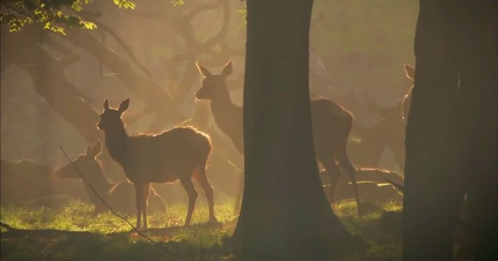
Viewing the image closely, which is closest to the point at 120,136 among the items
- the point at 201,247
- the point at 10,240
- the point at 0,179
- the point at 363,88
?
the point at 10,240

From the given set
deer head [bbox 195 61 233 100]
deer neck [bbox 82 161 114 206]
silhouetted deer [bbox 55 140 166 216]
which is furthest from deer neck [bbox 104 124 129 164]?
deer neck [bbox 82 161 114 206]

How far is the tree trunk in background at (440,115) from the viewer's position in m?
9.02

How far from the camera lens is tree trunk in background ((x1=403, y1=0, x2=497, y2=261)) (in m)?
9.02

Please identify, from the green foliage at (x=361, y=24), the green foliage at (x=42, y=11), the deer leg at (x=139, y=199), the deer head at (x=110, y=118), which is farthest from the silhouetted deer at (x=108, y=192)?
the green foliage at (x=361, y=24)

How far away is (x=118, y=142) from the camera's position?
17281 mm

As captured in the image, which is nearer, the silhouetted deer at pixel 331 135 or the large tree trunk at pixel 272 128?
the large tree trunk at pixel 272 128

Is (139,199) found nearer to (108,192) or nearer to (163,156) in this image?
(163,156)

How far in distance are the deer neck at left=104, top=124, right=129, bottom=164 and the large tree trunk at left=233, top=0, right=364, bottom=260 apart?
6.03 m

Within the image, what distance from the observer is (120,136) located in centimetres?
1733

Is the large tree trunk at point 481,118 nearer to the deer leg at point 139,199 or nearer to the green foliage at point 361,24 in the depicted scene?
the deer leg at point 139,199

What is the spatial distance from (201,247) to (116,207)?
869 centimetres

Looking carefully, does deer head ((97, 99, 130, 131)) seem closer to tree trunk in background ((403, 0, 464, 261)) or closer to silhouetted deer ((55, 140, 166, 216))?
silhouetted deer ((55, 140, 166, 216))

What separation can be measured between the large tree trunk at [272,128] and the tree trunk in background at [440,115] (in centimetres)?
212

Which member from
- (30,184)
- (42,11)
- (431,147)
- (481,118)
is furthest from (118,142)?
(30,184)
